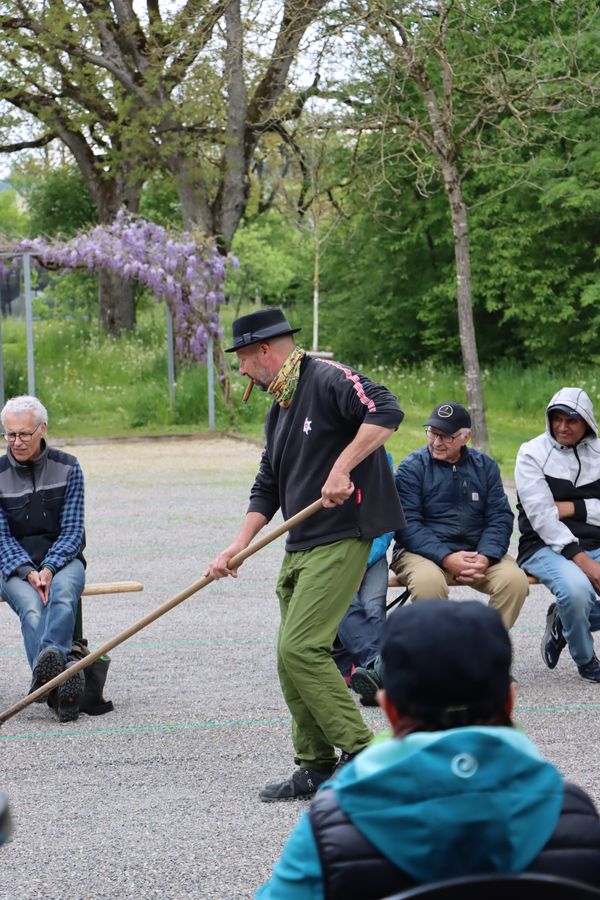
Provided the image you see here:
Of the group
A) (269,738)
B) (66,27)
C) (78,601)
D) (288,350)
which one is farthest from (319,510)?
(66,27)

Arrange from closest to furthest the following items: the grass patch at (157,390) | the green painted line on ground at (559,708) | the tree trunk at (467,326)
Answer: the green painted line on ground at (559,708)
the tree trunk at (467,326)
the grass patch at (157,390)

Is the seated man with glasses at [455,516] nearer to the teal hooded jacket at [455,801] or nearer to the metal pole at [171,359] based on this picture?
the teal hooded jacket at [455,801]

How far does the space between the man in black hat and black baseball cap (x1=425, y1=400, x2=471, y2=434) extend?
5.55 feet

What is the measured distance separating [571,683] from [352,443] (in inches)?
100

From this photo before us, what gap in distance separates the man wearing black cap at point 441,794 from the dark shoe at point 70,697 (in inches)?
159

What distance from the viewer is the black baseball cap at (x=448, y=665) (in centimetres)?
196

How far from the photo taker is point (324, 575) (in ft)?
16.0

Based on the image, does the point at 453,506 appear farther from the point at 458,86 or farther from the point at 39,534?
the point at 458,86

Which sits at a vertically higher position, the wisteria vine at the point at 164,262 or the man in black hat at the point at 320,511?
the wisteria vine at the point at 164,262

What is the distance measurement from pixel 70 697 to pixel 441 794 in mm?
4405

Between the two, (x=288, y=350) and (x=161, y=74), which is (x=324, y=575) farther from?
(x=161, y=74)

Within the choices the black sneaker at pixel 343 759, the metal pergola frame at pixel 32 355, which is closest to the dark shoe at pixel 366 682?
the black sneaker at pixel 343 759

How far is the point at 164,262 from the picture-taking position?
2244 centimetres

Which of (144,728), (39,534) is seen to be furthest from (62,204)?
(144,728)
